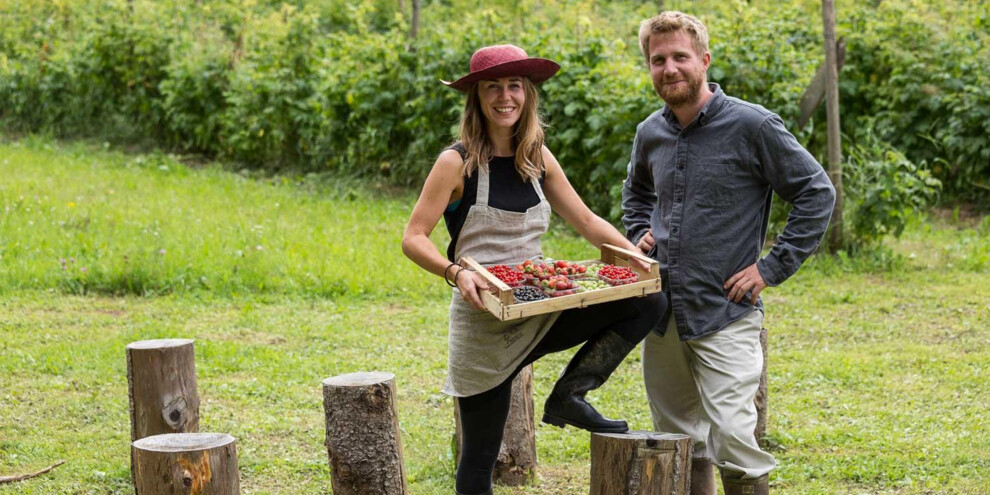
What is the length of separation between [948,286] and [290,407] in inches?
219

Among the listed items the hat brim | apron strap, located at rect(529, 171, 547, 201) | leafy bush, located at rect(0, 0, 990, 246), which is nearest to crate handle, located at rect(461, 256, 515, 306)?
apron strap, located at rect(529, 171, 547, 201)

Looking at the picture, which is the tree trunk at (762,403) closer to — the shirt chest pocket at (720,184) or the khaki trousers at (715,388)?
the khaki trousers at (715,388)

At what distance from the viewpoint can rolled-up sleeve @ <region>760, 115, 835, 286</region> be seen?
13.0 feet

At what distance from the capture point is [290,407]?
6637mm

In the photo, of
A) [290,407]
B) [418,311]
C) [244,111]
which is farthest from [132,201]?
[290,407]

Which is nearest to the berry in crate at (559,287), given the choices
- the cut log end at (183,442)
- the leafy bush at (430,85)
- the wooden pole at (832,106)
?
the cut log end at (183,442)

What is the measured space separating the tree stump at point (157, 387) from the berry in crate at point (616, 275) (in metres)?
2.18

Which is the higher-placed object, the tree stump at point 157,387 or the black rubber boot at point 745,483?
the tree stump at point 157,387

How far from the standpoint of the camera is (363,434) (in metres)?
4.37

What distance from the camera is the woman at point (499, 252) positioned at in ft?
12.9

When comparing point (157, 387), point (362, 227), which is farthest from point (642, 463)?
point (362, 227)

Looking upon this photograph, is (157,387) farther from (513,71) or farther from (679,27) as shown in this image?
(679,27)

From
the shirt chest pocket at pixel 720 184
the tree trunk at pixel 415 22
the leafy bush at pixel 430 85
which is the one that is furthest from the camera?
the tree trunk at pixel 415 22

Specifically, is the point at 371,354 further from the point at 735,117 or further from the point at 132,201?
the point at 132,201
